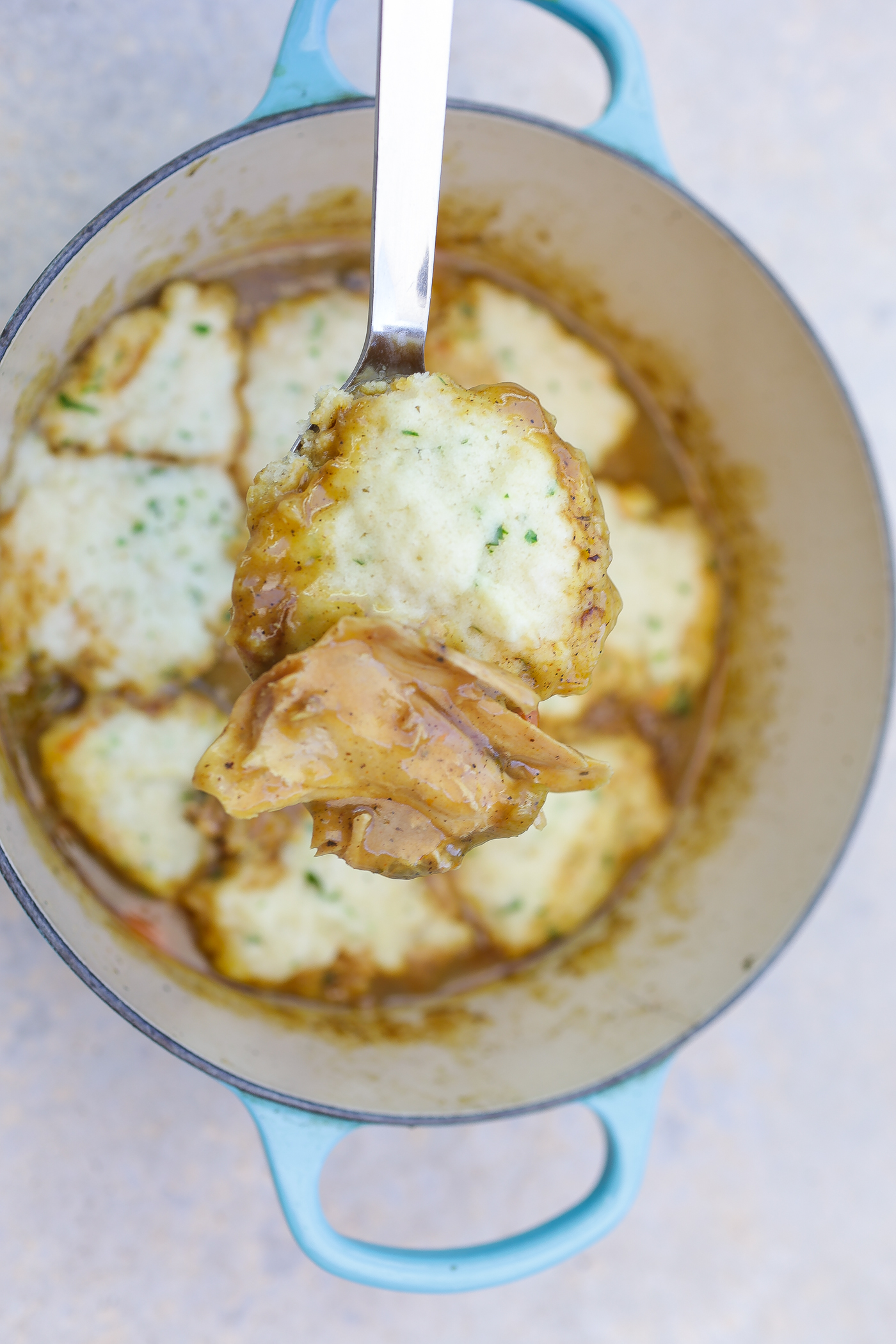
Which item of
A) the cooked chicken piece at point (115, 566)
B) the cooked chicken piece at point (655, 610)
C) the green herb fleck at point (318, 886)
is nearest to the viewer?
the cooked chicken piece at point (115, 566)

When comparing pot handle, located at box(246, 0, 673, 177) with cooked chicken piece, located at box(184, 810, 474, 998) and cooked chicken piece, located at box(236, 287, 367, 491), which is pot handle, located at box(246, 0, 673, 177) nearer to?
cooked chicken piece, located at box(236, 287, 367, 491)

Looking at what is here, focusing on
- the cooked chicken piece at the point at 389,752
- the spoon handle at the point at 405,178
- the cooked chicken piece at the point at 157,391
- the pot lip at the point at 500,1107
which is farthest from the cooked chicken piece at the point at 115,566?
the cooked chicken piece at the point at 389,752

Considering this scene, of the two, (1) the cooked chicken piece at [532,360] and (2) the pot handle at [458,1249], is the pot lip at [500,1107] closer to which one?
(2) the pot handle at [458,1249]

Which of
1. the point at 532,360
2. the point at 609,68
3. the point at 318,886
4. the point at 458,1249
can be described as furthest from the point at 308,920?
the point at 609,68

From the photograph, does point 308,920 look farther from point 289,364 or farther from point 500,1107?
point 289,364

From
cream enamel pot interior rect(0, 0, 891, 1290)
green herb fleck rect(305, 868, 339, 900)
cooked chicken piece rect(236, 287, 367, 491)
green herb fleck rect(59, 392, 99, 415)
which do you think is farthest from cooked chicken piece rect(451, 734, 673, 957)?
green herb fleck rect(59, 392, 99, 415)
